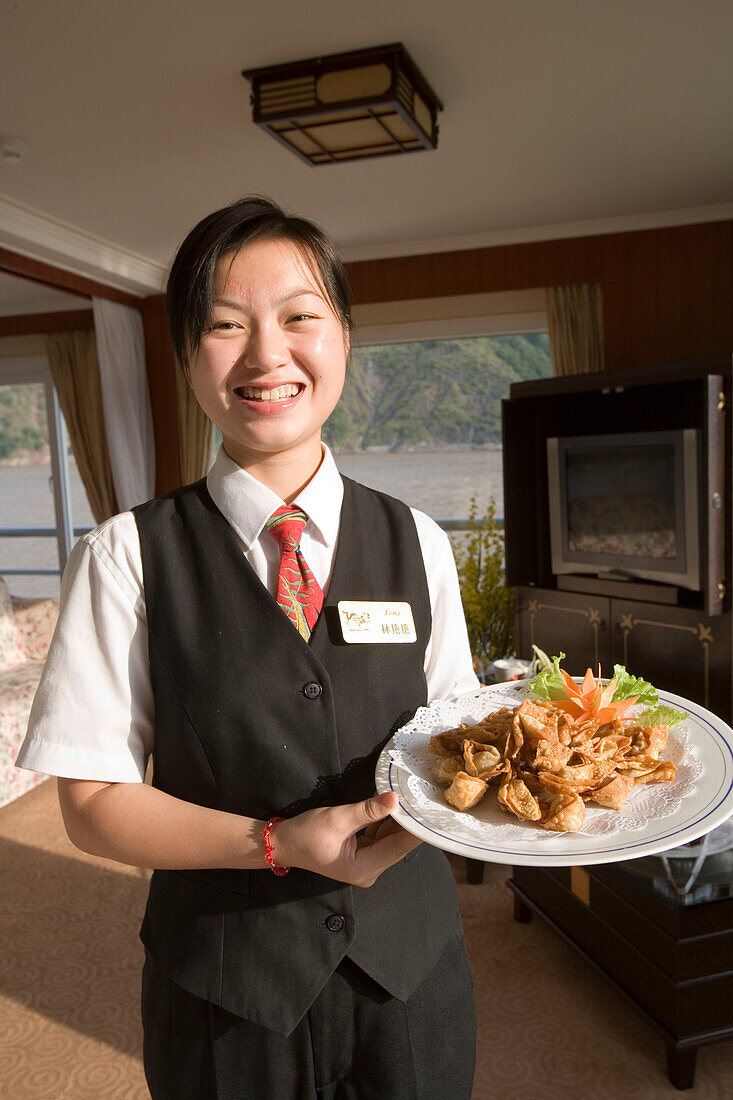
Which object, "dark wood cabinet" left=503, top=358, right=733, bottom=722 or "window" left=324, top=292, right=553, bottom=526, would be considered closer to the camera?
"dark wood cabinet" left=503, top=358, right=733, bottom=722

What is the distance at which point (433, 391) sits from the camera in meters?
5.72

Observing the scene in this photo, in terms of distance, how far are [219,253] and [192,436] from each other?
5083mm

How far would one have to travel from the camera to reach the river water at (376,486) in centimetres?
575

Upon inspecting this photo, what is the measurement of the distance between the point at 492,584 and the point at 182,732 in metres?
3.59

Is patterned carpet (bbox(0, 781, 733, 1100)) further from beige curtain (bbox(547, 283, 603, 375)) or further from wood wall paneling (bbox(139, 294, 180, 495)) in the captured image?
wood wall paneling (bbox(139, 294, 180, 495))

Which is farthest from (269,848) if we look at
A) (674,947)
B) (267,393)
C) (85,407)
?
(85,407)

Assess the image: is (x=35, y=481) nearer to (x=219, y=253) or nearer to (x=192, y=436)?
(x=192, y=436)

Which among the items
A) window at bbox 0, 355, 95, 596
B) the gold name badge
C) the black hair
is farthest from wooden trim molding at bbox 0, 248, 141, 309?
the gold name badge

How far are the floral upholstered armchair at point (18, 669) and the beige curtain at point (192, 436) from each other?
153 cm

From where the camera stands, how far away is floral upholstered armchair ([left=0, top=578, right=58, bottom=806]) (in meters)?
3.73

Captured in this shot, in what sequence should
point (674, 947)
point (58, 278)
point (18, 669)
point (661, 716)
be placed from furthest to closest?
point (58, 278)
point (18, 669)
point (674, 947)
point (661, 716)

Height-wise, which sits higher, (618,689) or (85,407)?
(85,407)

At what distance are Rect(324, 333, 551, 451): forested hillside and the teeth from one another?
4.76 metres

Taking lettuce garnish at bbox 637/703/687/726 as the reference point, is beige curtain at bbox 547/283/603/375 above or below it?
above
